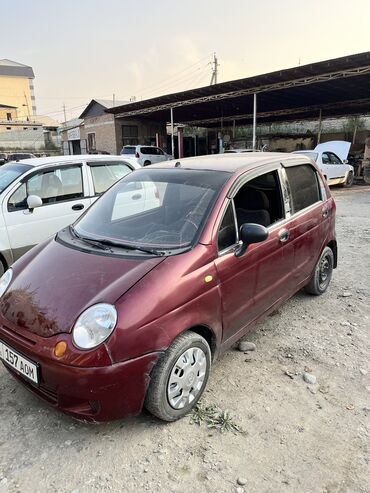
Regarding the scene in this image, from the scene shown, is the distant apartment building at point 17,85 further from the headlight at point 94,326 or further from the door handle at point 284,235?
the headlight at point 94,326

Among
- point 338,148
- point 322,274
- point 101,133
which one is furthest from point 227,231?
point 101,133

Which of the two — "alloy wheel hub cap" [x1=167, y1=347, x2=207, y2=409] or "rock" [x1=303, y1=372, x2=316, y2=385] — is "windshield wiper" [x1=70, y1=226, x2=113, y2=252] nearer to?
"alloy wheel hub cap" [x1=167, y1=347, x2=207, y2=409]

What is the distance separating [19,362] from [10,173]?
3.55 metres

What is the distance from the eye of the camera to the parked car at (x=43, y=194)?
475 centimetres

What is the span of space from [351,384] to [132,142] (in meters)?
28.7

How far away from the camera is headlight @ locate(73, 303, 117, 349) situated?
2160mm

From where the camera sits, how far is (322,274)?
443 centimetres

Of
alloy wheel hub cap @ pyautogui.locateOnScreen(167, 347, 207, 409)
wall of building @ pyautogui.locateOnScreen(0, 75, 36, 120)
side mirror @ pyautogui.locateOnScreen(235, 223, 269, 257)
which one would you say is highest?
wall of building @ pyautogui.locateOnScreen(0, 75, 36, 120)

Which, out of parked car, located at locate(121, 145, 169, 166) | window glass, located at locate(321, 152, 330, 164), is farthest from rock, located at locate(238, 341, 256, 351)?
parked car, located at locate(121, 145, 169, 166)

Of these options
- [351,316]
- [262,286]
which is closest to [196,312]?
[262,286]

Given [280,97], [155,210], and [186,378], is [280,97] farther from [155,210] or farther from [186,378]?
[186,378]

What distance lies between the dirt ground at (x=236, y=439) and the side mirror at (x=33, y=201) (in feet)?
7.98

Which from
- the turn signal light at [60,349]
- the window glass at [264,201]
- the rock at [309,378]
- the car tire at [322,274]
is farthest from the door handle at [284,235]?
the turn signal light at [60,349]

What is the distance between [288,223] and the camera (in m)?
3.51
